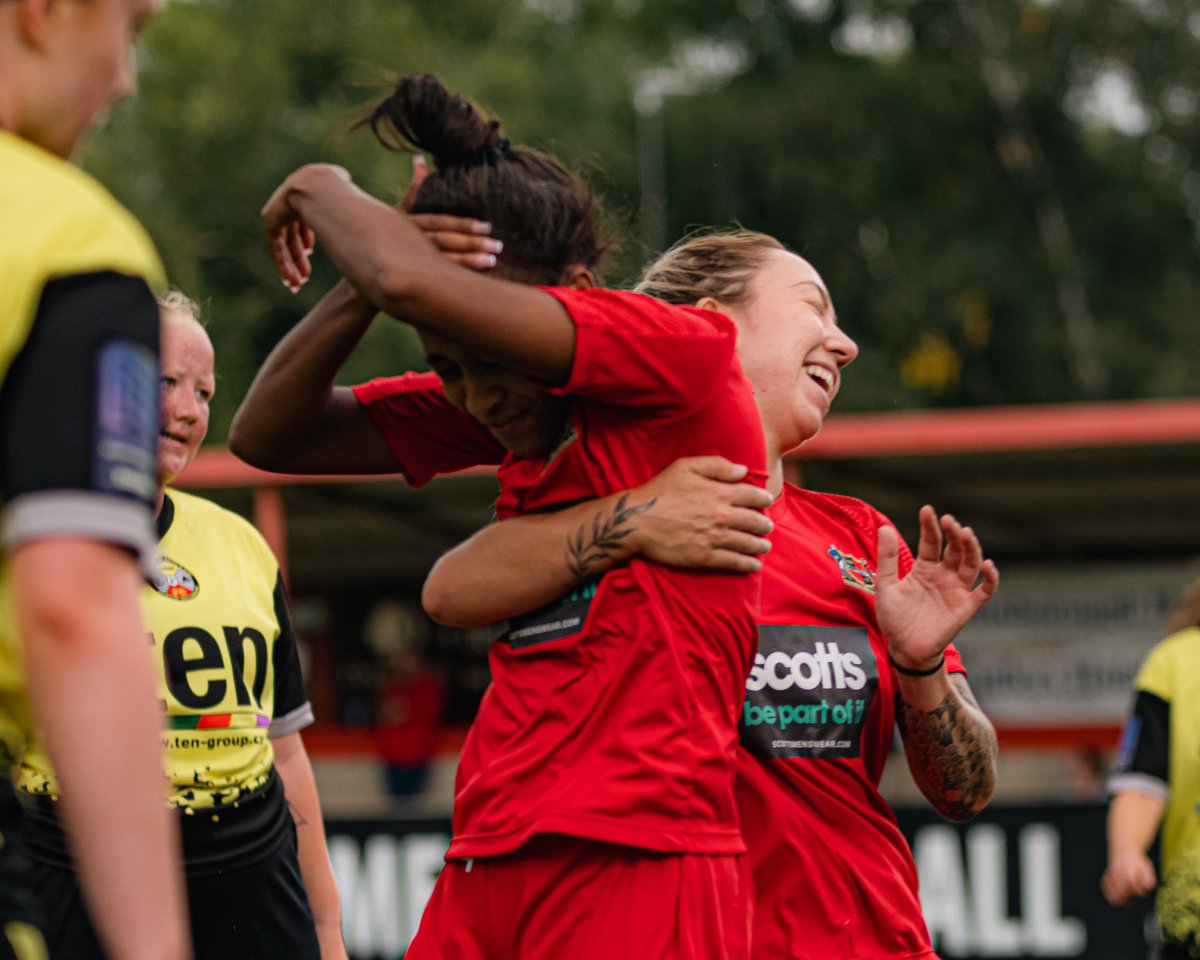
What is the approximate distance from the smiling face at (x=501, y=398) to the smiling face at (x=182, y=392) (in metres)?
1.21

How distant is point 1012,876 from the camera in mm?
7887

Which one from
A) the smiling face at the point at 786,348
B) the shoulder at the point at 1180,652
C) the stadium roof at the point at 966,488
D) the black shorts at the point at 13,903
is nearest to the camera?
the black shorts at the point at 13,903

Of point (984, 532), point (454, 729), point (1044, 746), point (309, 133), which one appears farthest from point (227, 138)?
point (1044, 746)

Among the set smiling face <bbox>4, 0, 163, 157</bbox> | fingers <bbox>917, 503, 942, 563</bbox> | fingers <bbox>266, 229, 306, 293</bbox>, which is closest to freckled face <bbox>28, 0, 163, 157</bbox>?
smiling face <bbox>4, 0, 163, 157</bbox>

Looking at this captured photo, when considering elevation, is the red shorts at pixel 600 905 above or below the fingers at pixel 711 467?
below

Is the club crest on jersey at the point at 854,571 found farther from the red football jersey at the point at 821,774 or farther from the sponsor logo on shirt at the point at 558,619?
the sponsor logo on shirt at the point at 558,619

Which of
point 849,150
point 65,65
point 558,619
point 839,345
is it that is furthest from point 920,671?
point 849,150

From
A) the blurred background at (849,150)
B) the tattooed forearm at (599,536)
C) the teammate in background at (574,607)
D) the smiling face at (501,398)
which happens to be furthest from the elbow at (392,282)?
the blurred background at (849,150)

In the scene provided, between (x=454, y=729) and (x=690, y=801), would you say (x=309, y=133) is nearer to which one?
(x=454, y=729)

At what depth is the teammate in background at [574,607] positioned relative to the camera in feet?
7.45

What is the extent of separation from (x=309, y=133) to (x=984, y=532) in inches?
627

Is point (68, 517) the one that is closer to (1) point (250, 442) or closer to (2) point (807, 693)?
(1) point (250, 442)

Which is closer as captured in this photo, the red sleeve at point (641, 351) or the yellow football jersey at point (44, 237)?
the yellow football jersey at point (44, 237)

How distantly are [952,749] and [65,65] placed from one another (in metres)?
2.03
